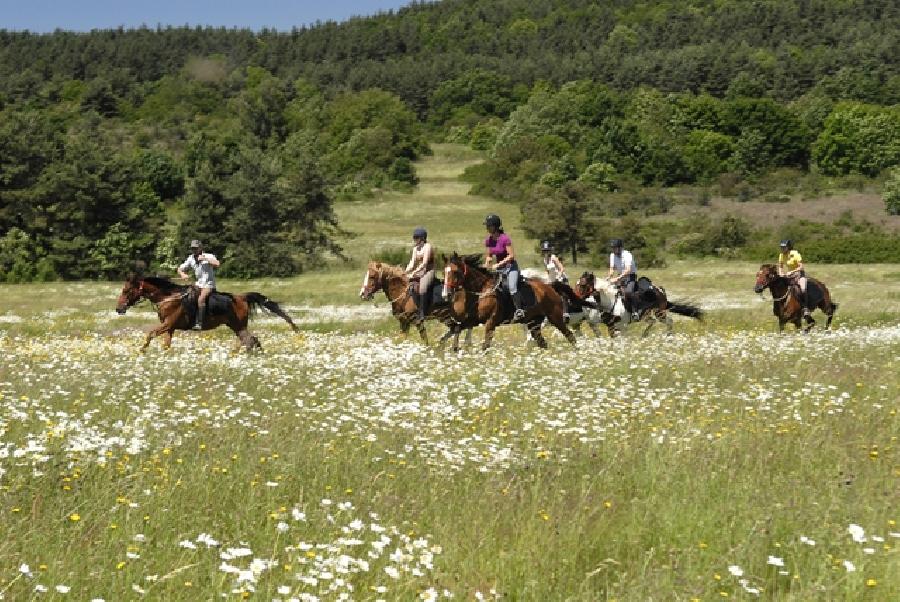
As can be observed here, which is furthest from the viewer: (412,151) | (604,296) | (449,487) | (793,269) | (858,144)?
(412,151)

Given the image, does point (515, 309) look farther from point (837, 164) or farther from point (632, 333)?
point (837, 164)

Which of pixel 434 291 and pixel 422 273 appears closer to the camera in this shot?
pixel 422 273

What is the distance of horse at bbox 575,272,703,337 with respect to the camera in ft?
74.7

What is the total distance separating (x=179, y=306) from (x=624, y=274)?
10.5 meters

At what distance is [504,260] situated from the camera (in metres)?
18.4

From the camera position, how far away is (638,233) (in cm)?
5934

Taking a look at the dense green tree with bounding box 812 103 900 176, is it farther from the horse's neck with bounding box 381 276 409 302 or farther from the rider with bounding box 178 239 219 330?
the rider with bounding box 178 239 219 330

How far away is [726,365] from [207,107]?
185 metres

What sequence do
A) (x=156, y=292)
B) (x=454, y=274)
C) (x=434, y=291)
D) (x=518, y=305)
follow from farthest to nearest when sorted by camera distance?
(x=434, y=291)
(x=156, y=292)
(x=518, y=305)
(x=454, y=274)

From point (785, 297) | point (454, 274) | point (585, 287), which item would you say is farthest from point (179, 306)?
point (785, 297)

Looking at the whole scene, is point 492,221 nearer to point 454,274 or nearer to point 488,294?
point 454,274

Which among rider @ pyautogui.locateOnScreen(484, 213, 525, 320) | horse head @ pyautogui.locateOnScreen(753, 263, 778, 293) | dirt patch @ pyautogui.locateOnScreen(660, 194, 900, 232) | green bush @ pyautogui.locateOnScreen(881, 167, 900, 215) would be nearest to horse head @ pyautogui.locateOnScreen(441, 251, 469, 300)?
rider @ pyautogui.locateOnScreen(484, 213, 525, 320)

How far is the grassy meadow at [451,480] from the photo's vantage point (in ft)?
17.7

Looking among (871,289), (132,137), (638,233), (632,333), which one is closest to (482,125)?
(132,137)
